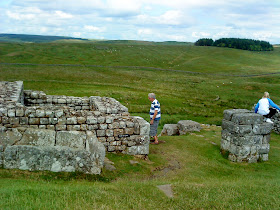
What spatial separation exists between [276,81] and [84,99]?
53006 millimetres

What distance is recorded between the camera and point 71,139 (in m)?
9.47

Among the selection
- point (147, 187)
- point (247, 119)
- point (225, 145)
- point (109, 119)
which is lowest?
point (225, 145)

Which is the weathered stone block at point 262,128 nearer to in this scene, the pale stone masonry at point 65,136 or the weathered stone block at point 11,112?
the pale stone masonry at point 65,136

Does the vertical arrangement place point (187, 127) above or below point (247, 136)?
below

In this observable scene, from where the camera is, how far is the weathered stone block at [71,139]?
30.8ft

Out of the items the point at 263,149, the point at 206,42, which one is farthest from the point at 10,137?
the point at 206,42

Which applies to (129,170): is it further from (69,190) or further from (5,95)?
(5,95)

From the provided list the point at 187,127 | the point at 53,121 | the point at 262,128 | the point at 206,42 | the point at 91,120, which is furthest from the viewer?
the point at 206,42

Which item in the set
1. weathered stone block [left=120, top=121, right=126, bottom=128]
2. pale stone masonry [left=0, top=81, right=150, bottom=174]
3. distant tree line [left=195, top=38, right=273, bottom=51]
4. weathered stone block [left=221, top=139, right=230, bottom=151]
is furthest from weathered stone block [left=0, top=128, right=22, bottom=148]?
distant tree line [left=195, top=38, right=273, bottom=51]

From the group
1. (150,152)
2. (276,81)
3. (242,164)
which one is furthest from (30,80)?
(276,81)

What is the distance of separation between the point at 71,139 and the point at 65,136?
244 millimetres

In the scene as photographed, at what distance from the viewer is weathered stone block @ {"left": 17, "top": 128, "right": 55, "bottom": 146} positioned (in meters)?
9.02

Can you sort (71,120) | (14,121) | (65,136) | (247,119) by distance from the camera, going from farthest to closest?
(247,119)
(71,120)
(14,121)
(65,136)

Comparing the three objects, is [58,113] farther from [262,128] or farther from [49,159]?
[262,128]
